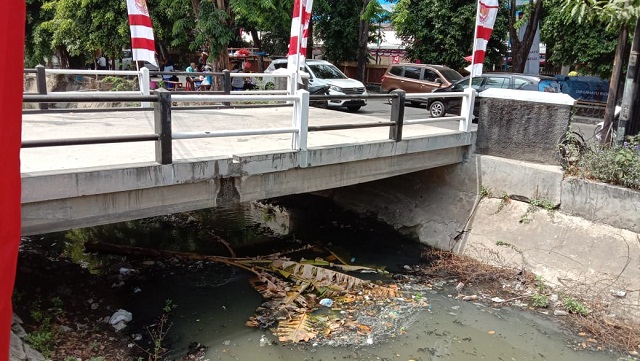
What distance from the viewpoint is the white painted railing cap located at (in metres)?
8.19

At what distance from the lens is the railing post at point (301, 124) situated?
6.61m

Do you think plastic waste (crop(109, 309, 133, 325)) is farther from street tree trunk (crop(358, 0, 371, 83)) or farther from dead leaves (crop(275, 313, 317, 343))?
street tree trunk (crop(358, 0, 371, 83))

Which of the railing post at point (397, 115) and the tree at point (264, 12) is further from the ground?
the tree at point (264, 12)

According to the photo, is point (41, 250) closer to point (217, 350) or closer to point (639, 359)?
point (217, 350)

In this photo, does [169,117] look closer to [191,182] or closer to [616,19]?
[191,182]

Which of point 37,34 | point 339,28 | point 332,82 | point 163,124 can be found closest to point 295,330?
point 163,124

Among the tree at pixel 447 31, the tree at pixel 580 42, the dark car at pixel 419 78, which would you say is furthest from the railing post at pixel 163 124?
the tree at pixel 447 31

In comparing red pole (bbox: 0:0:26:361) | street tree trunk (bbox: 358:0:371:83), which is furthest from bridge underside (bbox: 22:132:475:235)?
street tree trunk (bbox: 358:0:371:83)

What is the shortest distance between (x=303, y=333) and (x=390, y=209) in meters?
4.68

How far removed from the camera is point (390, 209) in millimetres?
10281

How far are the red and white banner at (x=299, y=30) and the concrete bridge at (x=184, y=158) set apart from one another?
179 cm

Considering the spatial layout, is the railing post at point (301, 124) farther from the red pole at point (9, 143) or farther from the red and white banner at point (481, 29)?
the red pole at point (9, 143)

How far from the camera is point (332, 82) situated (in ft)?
56.1

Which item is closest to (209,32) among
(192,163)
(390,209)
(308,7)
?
(308,7)
